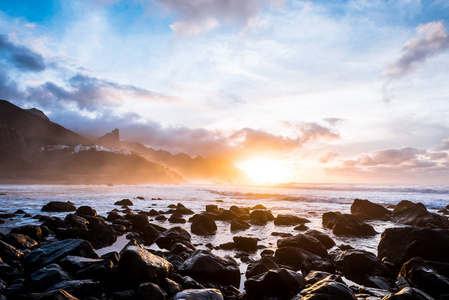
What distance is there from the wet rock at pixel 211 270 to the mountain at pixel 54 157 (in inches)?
4357

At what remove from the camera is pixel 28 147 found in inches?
4988

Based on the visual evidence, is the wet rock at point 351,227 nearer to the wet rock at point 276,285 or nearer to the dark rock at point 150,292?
Result: the wet rock at point 276,285

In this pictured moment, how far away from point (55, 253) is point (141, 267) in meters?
3.24

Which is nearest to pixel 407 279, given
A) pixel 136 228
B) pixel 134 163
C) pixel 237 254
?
pixel 237 254

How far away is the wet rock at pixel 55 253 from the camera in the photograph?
6.50m

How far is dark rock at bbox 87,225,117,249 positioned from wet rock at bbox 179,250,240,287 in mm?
5580

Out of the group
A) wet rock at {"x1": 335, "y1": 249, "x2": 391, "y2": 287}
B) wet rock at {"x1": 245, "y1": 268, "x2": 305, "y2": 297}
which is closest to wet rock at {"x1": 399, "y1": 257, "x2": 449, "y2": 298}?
wet rock at {"x1": 335, "y1": 249, "x2": 391, "y2": 287}

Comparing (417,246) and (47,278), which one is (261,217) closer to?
(417,246)

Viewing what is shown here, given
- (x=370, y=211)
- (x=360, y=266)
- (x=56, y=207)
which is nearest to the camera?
(x=360, y=266)

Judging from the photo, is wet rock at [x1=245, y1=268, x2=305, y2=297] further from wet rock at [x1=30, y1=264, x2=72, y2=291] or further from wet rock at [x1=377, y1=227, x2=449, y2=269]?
wet rock at [x1=377, y1=227, x2=449, y2=269]

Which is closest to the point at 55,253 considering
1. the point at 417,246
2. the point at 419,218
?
the point at 417,246

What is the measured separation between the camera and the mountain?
355 ft

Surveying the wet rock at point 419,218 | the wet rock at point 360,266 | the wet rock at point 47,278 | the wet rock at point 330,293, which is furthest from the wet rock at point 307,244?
the wet rock at point 419,218

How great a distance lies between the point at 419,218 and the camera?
15.1m
